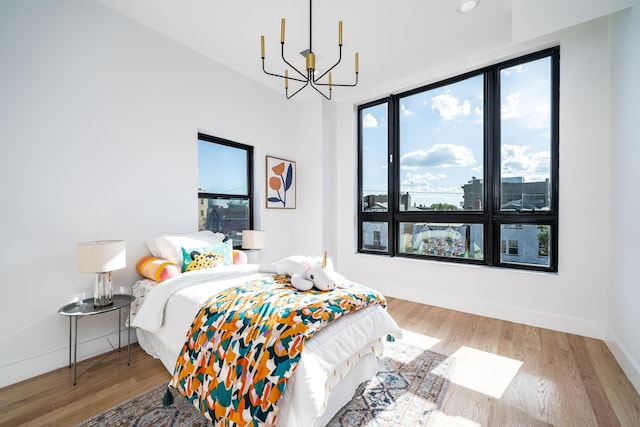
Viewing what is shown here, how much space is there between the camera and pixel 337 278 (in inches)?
74.2

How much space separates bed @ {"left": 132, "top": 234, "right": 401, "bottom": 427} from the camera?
3.86 ft

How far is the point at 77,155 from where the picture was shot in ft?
7.14

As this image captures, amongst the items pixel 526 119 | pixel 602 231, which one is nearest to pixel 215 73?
pixel 526 119

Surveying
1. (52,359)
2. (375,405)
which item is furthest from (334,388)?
(52,359)

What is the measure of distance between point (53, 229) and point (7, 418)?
119 centimetres

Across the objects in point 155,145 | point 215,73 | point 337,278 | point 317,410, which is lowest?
point 317,410

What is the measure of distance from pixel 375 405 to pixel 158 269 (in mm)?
1884

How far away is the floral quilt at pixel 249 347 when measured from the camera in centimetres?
117

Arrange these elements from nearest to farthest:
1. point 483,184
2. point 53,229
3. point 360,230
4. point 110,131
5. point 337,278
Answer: point 337,278 < point 53,229 < point 110,131 < point 483,184 < point 360,230

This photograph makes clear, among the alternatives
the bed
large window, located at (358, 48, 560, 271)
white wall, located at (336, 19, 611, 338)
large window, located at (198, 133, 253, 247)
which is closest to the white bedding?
the bed

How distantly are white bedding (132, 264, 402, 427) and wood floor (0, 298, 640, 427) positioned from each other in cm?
35

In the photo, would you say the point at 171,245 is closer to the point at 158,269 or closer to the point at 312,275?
the point at 158,269

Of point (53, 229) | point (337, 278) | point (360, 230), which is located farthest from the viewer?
point (360, 230)

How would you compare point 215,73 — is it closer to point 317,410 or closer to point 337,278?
point 337,278
